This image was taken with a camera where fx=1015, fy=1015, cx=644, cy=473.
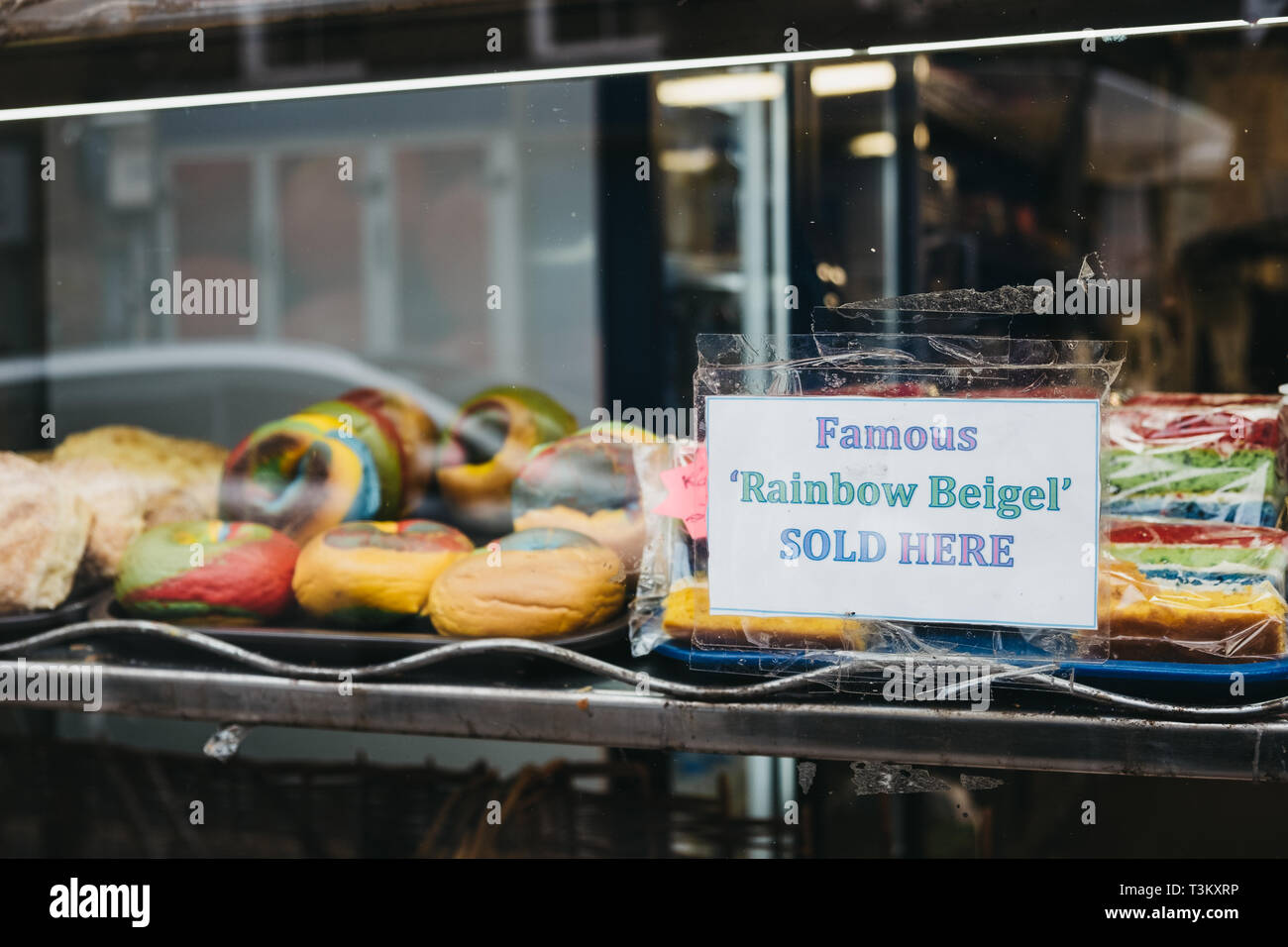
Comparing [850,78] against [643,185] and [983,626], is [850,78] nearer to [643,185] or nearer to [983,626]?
[643,185]

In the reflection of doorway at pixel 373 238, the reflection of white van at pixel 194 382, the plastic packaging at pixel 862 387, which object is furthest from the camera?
the reflection of doorway at pixel 373 238

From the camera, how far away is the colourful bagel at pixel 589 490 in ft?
4.75

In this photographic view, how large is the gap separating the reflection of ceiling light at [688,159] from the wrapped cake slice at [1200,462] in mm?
930

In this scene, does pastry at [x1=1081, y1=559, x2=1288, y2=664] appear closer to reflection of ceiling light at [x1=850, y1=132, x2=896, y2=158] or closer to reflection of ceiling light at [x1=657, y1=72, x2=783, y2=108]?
reflection of ceiling light at [x1=850, y1=132, x2=896, y2=158]

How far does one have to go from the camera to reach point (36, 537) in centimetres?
148

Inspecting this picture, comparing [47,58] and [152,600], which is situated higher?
[47,58]

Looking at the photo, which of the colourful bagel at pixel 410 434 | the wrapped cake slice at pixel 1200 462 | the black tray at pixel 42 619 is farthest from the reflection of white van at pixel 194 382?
the wrapped cake slice at pixel 1200 462

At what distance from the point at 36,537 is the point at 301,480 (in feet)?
1.23

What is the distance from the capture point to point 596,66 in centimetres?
149

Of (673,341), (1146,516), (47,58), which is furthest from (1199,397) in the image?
(47,58)

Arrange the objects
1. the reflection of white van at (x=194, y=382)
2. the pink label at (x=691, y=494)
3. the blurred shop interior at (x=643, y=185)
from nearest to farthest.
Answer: the pink label at (x=691, y=494)
the blurred shop interior at (x=643, y=185)
the reflection of white van at (x=194, y=382)

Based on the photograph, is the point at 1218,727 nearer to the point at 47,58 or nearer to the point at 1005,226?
the point at 1005,226

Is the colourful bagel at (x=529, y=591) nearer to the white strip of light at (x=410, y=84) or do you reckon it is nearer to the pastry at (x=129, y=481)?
the pastry at (x=129, y=481)

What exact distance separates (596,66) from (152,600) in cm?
99
